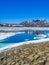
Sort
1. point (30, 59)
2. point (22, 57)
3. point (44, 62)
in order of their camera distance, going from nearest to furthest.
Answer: point (44, 62)
point (30, 59)
point (22, 57)

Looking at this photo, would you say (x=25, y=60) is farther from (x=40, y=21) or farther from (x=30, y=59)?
(x=40, y=21)

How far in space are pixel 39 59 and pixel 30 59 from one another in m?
0.36

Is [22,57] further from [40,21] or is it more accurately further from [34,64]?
[40,21]

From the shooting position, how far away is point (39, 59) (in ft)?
25.3

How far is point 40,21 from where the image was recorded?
226 feet

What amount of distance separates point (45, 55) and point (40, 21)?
61116 mm

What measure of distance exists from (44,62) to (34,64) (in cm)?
34

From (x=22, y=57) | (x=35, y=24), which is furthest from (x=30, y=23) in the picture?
(x=22, y=57)

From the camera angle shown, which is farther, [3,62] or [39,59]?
[3,62]

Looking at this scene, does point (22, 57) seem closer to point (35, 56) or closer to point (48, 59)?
point (35, 56)

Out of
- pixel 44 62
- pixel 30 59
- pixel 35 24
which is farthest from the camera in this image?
pixel 35 24

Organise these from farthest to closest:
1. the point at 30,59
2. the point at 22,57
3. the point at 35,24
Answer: the point at 35,24, the point at 22,57, the point at 30,59

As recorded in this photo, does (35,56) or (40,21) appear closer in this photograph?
(35,56)

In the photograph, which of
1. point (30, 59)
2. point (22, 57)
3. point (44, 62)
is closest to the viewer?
point (44, 62)
